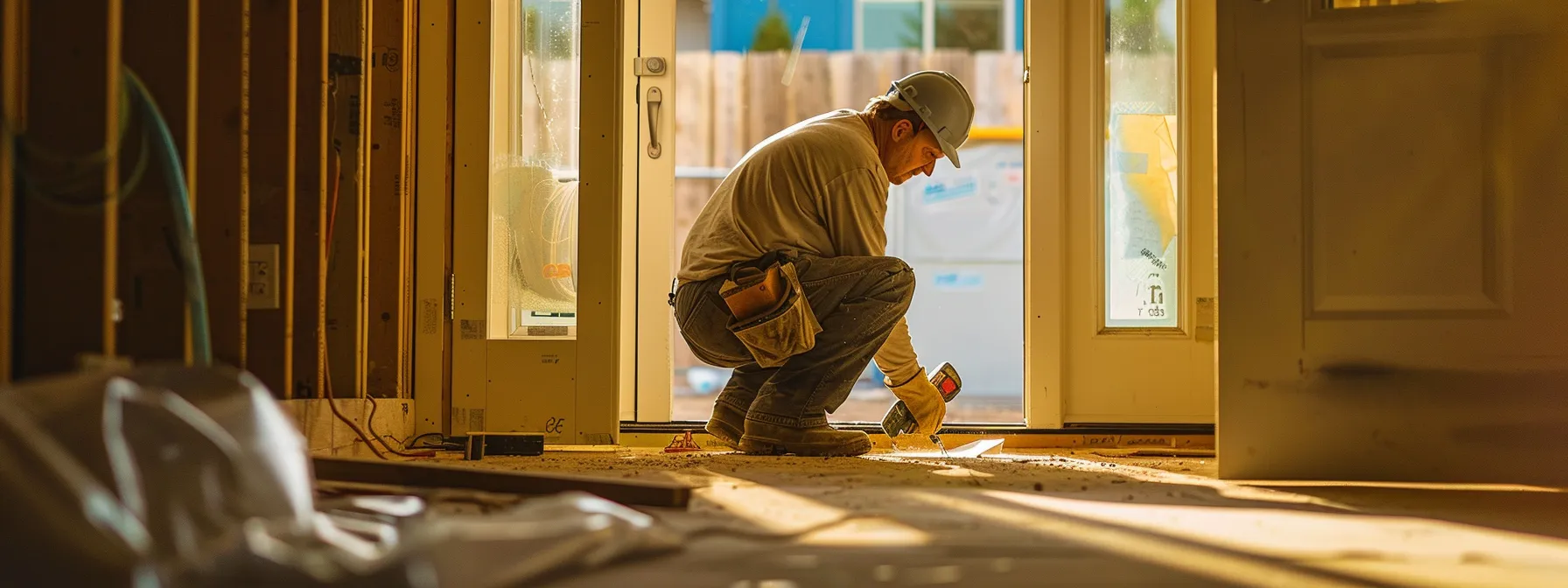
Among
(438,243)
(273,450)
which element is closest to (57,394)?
(273,450)

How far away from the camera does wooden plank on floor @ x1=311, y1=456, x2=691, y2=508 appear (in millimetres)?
2025

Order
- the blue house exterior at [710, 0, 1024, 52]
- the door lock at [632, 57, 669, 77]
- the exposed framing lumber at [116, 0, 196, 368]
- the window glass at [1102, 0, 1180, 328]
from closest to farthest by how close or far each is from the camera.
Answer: the exposed framing lumber at [116, 0, 196, 368], the window glass at [1102, 0, 1180, 328], the door lock at [632, 57, 669, 77], the blue house exterior at [710, 0, 1024, 52]

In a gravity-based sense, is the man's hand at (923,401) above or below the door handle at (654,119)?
below

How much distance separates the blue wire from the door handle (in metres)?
2.03

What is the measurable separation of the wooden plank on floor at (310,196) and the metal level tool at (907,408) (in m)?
1.42

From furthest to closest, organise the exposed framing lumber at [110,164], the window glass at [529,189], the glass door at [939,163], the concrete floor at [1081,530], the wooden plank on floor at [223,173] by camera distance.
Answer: the glass door at [939,163]
the window glass at [529,189]
the wooden plank on floor at [223,173]
the exposed framing lumber at [110,164]
the concrete floor at [1081,530]

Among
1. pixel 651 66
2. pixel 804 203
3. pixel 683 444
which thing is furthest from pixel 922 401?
pixel 651 66

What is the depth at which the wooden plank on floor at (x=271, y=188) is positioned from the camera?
8.15ft

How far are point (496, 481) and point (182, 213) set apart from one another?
640 mm

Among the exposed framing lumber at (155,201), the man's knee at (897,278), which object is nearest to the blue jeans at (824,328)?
the man's knee at (897,278)

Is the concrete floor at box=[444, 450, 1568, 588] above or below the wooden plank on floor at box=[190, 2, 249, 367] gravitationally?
below

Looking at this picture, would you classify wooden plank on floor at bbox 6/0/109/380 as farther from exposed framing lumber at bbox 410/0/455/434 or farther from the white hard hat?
the white hard hat

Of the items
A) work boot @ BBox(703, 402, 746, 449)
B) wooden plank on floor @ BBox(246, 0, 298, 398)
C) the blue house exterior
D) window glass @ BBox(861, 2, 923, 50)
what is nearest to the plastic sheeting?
wooden plank on floor @ BBox(246, 0, 298, 398)

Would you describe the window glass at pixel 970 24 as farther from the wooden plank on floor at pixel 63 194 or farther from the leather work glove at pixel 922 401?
the wooden plank on floor at pixel 63 194
